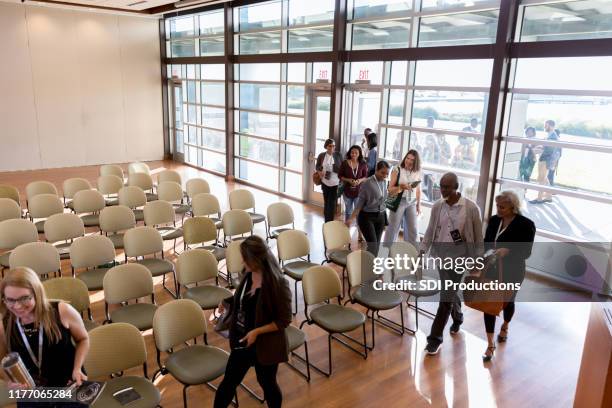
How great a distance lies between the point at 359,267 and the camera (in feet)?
16.6

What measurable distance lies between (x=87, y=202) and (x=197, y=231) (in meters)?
2.35

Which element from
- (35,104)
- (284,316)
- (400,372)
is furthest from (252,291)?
(35,104)

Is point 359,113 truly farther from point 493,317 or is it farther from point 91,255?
point 91,255

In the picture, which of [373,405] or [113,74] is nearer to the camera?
[373,405]

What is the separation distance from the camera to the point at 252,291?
10.3 feet

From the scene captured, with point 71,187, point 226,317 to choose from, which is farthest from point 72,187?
point 226,317

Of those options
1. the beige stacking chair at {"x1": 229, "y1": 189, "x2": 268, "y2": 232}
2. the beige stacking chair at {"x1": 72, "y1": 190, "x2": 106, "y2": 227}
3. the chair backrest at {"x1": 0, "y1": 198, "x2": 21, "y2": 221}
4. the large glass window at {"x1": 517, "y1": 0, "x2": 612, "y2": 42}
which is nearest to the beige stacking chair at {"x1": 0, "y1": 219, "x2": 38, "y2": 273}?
the chair backrest at {"x1": 0, "y1": 198, "x2": 21, "y2": 221}

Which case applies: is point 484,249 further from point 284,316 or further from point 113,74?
point 113,74

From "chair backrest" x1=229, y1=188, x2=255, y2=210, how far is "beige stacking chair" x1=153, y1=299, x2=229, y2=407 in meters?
3.88

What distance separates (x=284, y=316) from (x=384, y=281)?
96.9 inches

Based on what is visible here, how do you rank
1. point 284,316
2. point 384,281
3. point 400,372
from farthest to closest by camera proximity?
point 384,281 < point 400,372 < point 284,316

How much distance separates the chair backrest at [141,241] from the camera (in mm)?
5383

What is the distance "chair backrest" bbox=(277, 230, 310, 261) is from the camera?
557cm

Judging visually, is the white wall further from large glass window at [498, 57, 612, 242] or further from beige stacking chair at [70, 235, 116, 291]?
large glass window at [498, 57, 612, 242]
